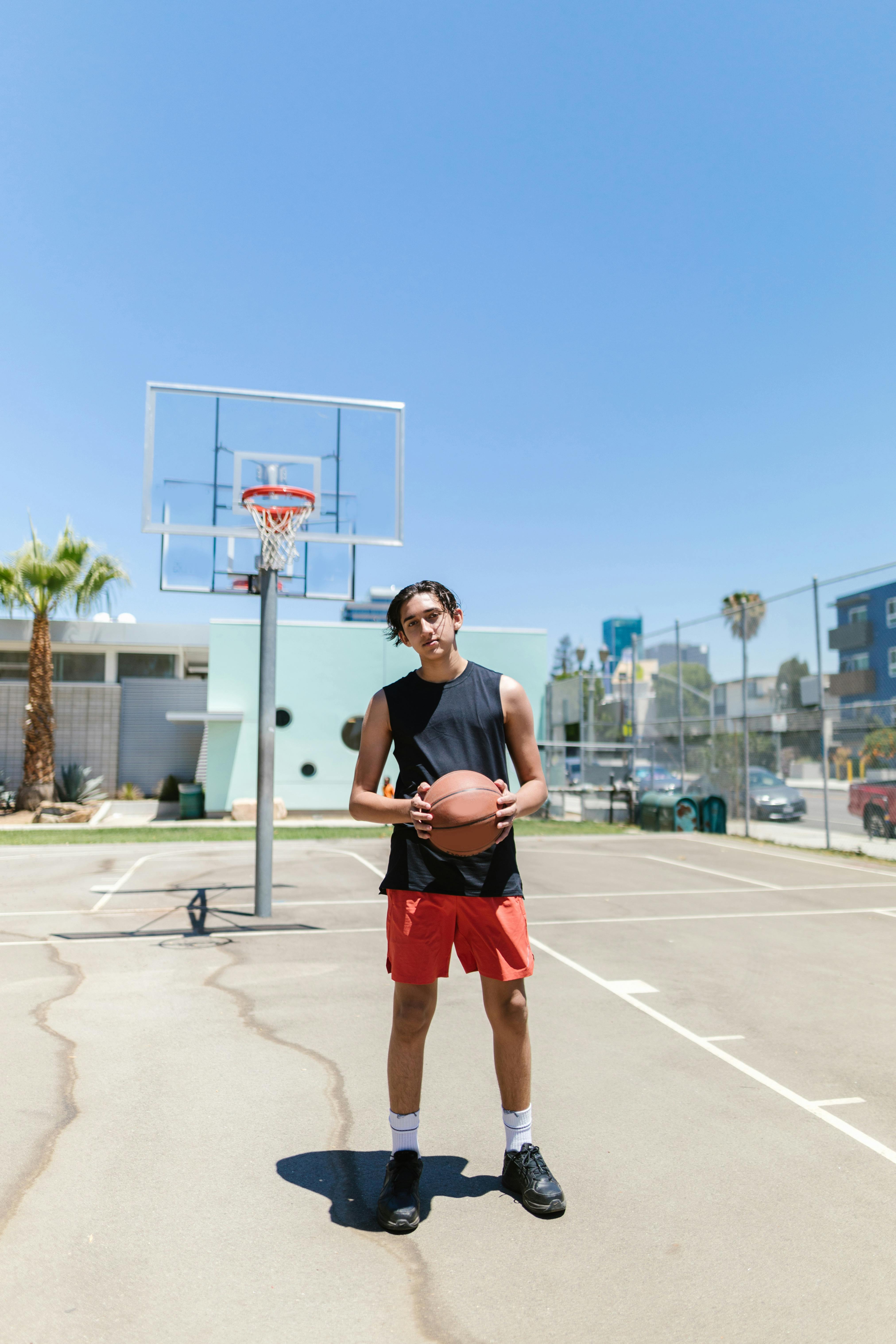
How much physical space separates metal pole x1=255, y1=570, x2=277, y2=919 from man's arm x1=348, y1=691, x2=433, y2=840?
5.97 m

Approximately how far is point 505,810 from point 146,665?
27.3 metres

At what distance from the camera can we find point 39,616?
2295cm

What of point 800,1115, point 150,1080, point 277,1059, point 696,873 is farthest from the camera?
point 696,873

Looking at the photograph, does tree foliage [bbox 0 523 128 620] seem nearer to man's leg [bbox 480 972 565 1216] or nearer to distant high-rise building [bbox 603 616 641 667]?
man's leg [bbox 480 972 565 1216]

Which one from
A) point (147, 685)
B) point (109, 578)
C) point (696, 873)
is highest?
point (109, 578)

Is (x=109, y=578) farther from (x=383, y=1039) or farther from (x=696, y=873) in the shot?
(x=383, y=1039)

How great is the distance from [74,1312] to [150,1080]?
2.06m

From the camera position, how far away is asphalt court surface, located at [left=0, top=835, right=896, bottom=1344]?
273cm

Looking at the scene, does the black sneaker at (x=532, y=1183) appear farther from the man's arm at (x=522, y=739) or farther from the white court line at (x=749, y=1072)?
the white court line at (x=749, y=1072)

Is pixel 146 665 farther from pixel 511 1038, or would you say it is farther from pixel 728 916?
pixel 511 1038

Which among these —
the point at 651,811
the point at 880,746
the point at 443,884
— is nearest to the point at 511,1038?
the point at 443,884

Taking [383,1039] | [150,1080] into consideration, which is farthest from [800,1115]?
[150,1080]

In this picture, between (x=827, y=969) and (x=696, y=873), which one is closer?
(x=827, y=969)

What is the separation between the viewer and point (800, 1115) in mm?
4281
